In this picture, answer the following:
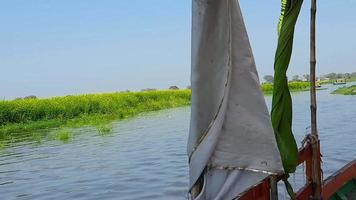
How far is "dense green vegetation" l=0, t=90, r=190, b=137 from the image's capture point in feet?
91.6

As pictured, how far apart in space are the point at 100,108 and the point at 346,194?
3231 cm

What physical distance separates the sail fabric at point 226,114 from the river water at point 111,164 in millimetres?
7074

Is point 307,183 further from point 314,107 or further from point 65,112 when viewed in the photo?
point 65,112

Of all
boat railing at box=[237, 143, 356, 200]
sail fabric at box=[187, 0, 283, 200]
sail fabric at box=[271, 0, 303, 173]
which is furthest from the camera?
boat railing at box=[237, 143, 356, 200]

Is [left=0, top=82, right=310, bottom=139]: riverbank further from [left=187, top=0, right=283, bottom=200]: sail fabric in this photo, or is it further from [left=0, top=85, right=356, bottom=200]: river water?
[left=187, top=0, right=283, bottom=200]: sail fabric

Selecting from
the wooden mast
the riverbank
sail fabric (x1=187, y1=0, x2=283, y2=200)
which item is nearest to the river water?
the riverbank

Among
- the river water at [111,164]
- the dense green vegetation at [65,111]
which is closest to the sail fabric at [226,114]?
the river water at [111,164]

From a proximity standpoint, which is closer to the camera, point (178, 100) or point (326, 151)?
point (326, 151)

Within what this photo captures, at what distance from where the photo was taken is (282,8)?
97.9 inches

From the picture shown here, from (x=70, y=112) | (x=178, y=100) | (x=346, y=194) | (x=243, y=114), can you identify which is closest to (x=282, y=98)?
(x=243, y=114)

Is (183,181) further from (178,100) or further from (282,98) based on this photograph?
(178,100)

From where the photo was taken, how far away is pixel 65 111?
32781 mm

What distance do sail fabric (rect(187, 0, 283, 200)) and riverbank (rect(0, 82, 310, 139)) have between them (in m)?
20.2

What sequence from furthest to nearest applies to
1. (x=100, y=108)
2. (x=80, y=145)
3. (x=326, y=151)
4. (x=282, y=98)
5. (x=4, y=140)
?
(x=100, y=108) → (x=4, y=140) → (x=80, y=145) → (x=326, y=151) → (x=282, y=98)
